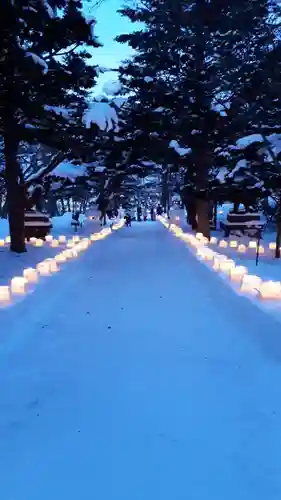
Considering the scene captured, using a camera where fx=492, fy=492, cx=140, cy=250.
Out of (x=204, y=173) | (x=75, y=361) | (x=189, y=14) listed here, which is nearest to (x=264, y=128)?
(x=204, y=173)

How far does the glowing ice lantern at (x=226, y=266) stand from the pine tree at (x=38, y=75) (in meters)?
6.46

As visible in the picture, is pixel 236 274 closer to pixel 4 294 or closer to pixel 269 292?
pixel 269 292

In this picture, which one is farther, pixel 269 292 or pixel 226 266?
pixel 226 266

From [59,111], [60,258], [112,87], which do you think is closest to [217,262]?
[60,258]

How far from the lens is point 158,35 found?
829 inches

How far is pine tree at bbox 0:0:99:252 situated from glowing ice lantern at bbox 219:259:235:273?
646 centimetres

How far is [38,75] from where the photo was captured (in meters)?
12.6

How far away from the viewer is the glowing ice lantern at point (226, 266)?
1032cm

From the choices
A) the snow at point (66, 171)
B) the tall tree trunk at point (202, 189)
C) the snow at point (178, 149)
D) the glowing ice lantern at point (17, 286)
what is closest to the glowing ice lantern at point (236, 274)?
the glowing ice lantern at point (17, 286)

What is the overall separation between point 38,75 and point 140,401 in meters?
10.6

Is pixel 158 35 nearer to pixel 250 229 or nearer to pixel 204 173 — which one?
pixel 204 173

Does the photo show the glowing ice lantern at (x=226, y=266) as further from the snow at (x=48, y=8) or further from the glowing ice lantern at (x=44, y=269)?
the snow at (x=48, y=8)

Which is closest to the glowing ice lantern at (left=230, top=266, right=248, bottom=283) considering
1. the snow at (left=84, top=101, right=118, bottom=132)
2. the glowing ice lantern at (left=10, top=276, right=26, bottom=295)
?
the glowing ice lantern at (left=10, top=276, right=26, bottom=295)

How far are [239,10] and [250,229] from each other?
1171 centimetres
